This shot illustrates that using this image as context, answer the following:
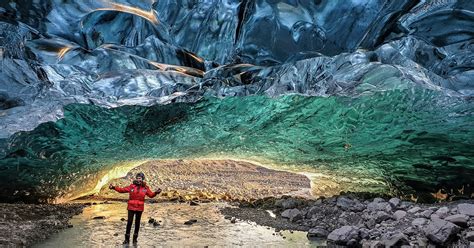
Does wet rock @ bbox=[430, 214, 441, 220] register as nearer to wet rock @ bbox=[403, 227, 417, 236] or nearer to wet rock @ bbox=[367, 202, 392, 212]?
wet rock @ bbox=[403, 227, 417, 236]

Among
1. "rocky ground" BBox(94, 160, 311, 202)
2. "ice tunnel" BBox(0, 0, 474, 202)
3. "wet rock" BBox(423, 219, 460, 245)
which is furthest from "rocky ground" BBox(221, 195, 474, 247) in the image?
"rocky ground" BBox(94, 160, 311, 202)

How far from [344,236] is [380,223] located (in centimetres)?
145

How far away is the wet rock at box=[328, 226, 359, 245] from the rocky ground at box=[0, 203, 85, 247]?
20.1ft

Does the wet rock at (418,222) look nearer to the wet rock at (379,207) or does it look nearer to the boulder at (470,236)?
the boulder at (470,236)

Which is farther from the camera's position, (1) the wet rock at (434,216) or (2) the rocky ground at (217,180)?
(2) the rocky ground at (217,180)

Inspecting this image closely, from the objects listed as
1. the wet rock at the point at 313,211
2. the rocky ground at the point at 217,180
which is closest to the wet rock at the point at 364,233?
the wet rock at the point at 313,211

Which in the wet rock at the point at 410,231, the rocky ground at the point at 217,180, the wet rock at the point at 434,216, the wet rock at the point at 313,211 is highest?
the wet rock at the point at 434,216

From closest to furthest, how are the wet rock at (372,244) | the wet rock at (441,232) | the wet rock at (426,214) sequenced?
1. the wet rock at (441,232)
2. the wet rock at (372,244)
3. the wet rock at (426,214)

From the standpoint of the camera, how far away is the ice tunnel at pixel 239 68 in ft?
25.9

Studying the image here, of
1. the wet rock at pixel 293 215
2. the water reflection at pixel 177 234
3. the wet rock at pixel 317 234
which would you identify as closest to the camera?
the water reflection at pixel 177 234

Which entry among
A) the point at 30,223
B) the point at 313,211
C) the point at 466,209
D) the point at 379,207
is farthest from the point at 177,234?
the point at 466,209

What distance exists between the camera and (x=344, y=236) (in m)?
9.05

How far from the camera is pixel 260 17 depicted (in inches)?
338

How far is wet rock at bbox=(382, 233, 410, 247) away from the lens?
26.3 ft
